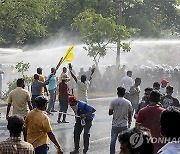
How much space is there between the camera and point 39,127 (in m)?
8.26

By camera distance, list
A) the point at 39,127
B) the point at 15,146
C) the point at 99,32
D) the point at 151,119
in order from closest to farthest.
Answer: the point at 15,146, the point at 151,119, the point at 39,127, the point at 99,32

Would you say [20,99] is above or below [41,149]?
above

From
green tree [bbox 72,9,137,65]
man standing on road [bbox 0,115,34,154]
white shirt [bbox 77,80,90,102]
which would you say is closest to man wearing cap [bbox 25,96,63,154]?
man standing on road [bbox 0,115,34,154]

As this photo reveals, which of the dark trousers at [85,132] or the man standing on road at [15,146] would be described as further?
the dark trousers at [85,132]

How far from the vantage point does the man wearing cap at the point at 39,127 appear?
8.20m

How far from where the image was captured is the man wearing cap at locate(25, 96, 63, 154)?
8195mm

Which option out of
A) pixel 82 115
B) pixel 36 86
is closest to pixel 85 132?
pixel 82 115

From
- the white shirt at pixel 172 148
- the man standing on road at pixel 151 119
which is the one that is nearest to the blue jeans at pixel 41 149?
the man standing on road at pixel 151 119

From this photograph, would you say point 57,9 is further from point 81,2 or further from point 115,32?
point 115,32

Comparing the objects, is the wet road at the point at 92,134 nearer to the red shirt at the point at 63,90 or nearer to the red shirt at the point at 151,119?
the red shirt at the point at 63,90

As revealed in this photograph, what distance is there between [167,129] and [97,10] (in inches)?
1602

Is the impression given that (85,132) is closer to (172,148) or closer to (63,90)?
(63,90)

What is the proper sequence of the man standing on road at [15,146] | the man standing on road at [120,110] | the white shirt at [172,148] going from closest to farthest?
the white shirt at [172,148]
the man standing on road at [15,146]
the man standing on road at [120,110]

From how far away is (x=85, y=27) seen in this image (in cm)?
3033
